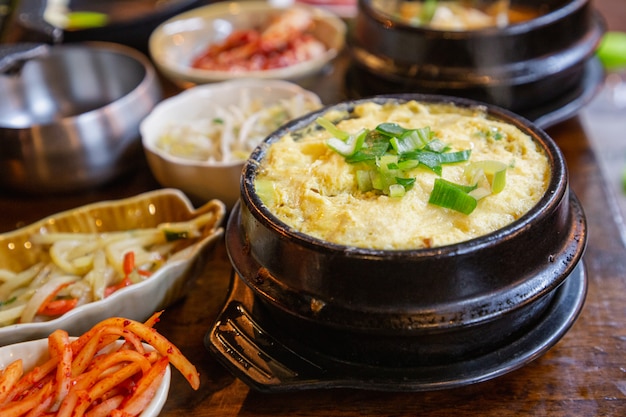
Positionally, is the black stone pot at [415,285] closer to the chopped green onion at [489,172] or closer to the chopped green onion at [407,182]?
the chopped green onion at [489,172]

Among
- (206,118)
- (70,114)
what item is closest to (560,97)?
(206,118)

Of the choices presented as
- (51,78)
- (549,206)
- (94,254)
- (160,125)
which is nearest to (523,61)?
(549,206)

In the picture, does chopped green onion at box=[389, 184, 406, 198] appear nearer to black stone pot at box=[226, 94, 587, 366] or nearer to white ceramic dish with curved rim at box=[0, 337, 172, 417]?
black stone pot at box=[226, 94, 587, 366]

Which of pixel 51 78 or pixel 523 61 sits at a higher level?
pixel 523 61

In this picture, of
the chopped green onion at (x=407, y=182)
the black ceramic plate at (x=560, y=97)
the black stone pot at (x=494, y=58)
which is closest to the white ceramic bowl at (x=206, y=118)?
the black ceramic plate at (x=560, y=97)

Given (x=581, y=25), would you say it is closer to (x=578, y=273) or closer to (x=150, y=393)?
(x=578, y=273)

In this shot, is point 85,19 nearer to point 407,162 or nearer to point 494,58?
point 494,58

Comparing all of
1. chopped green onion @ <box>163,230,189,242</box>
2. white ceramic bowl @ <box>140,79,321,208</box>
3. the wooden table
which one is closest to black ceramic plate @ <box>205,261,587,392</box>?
the wooden table
